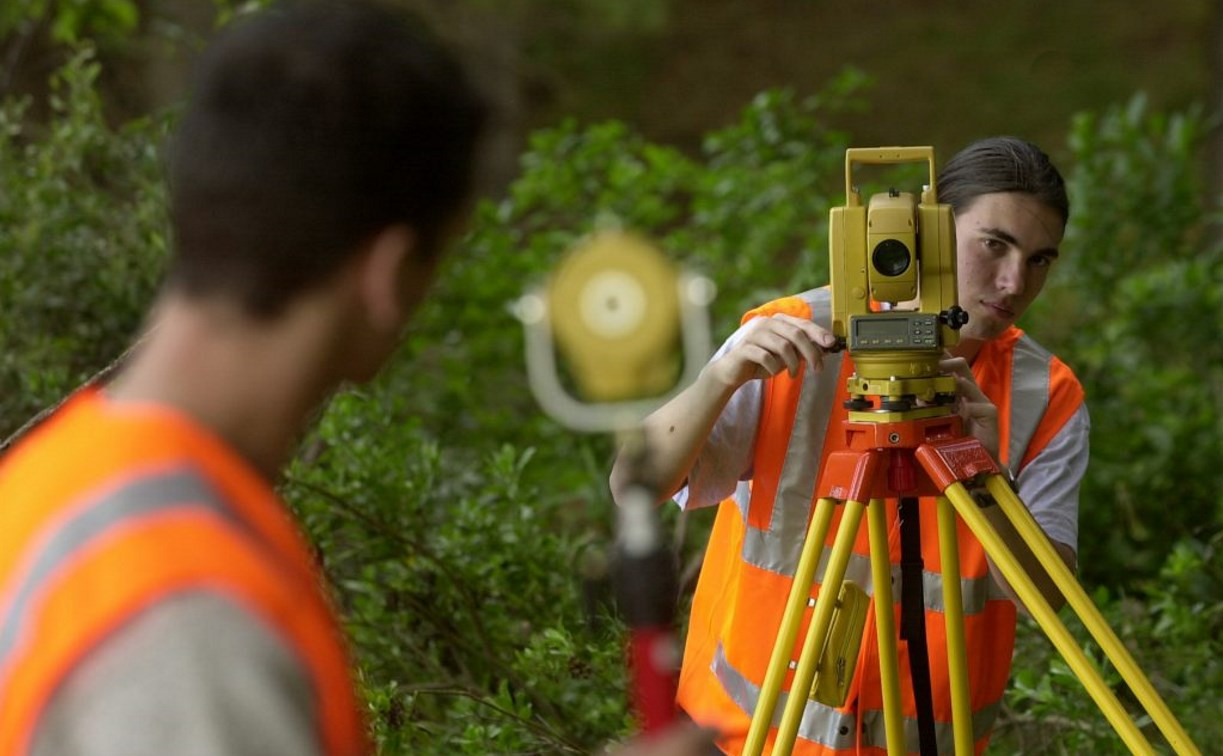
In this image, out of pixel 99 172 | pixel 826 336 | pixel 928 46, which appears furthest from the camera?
pixel 928 46

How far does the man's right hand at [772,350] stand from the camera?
1.80 m

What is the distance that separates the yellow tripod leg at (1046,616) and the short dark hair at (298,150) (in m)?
1.04

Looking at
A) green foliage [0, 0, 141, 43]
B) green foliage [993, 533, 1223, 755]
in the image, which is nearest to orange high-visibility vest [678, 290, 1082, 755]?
green foliage [993, 533, 1223, 755]

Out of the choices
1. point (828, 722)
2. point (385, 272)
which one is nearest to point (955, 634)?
point (828, 722)

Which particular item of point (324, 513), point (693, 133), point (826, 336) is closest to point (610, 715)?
point (324, 513)

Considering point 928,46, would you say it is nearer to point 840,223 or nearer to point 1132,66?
point 1132,66

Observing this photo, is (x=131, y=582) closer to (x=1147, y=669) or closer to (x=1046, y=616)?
(x=1046, y=616)

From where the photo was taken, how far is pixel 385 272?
917 mm

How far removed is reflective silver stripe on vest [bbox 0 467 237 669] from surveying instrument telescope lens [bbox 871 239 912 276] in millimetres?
1160

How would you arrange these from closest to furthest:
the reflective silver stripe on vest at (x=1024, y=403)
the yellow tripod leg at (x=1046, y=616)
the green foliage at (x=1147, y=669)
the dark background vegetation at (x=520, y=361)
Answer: the yellow tripod leg at (x=1046, y=616) → the reflective silver stripe on vest at (x=1024, y=403) → the green foliage at (x=1147, y=669) → the dark background vegetation at (x=520, y=361)

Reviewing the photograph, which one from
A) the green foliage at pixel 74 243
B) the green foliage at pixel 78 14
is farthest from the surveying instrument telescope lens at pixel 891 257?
the green foliage at pixel 78 14

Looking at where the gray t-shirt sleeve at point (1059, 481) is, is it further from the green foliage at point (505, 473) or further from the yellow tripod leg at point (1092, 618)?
the green foliage at point (505, 473)

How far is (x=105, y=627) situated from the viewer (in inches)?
29.2

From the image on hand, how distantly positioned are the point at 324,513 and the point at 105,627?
2.36 meters
